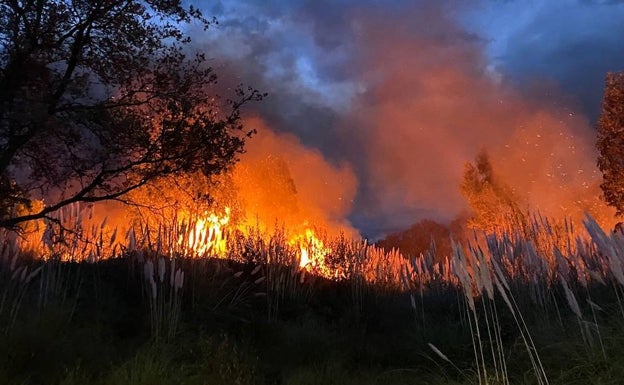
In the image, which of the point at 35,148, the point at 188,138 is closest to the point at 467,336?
the point at 188,138

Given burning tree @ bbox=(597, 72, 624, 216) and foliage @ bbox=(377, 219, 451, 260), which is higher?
foliage @ bbox=(377, 219, 451, 260)

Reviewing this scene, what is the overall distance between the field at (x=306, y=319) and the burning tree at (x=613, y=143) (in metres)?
9.96

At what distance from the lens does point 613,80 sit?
17.9m

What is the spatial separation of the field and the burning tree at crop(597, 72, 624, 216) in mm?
9957

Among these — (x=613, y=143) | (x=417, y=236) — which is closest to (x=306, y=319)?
(x=613, y=143)

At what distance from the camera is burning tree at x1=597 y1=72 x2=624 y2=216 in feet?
55.2

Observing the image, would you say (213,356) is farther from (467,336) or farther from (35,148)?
(467,336)

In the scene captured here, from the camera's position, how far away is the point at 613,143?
17047 millimetres

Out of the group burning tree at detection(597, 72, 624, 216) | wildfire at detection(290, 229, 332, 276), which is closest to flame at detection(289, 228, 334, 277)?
wildfire at detection(290, 229, 332, 276)

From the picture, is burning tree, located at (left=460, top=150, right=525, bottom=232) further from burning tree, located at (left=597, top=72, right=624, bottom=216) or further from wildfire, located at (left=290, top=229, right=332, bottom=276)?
wildfire, located at (left=290, top=229, right=332, bottom=276)

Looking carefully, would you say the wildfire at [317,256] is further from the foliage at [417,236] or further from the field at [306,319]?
the foliage at [417,236]

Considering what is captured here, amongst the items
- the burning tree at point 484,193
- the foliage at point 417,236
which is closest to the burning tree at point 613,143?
the burning tree at point 484,193

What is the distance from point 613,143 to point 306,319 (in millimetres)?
14255

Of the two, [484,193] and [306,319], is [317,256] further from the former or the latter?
[484,193]
